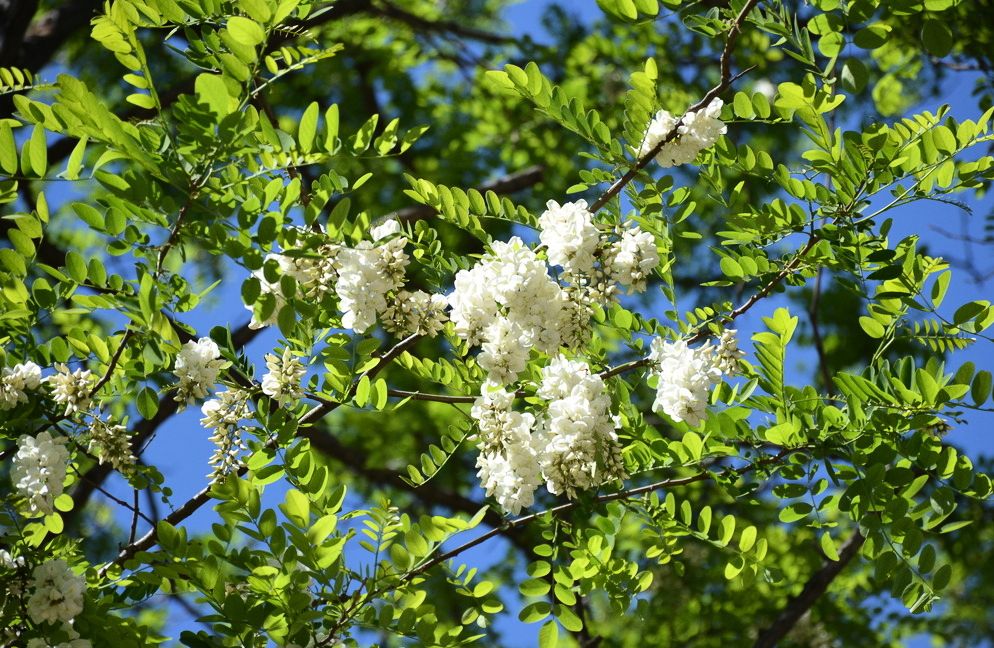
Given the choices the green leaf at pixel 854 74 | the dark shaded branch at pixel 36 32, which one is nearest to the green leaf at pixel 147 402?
the green leaf at pixel 854 74

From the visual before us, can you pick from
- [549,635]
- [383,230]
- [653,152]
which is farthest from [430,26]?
[549,635]

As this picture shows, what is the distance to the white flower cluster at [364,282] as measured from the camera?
1.73 meters

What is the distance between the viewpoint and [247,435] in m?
1.95

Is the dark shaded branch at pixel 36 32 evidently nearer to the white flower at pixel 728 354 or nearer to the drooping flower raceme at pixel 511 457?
the drooping flower raceme at pixel 511 457

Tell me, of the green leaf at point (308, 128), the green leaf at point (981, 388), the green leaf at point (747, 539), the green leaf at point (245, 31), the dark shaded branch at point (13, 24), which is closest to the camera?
the green leaf at point (245, 31)

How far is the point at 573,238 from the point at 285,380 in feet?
1.87

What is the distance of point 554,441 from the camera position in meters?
1.73

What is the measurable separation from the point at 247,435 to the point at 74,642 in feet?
1.54

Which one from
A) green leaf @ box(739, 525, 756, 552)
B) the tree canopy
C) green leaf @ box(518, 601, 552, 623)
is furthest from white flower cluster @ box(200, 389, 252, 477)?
green leaf @ box(739, 525, 756, 552)

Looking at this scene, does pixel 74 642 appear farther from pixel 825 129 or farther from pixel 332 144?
pixel 825 129

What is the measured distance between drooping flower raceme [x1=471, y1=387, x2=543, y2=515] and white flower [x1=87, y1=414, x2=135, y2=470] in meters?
0.67

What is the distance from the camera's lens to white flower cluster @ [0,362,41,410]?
1.86m

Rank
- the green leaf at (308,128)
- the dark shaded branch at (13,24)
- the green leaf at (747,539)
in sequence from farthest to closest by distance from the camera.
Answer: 1. the dark shaded branch at (13,24)
2. the green leaf at (747,539)
3. the green leaf at (308,128)

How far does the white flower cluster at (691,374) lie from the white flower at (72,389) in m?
1.05
